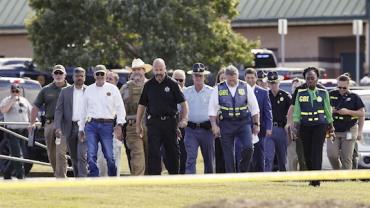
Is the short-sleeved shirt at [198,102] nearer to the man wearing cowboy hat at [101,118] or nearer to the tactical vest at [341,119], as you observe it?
the man wearing cowboy hat at [101,118]

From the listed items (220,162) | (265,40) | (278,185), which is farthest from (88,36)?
(278,185)

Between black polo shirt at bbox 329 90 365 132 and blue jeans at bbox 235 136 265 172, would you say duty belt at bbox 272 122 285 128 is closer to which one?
blue jeans at bbox 235 136 265 172

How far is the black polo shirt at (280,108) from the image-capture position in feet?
66.2

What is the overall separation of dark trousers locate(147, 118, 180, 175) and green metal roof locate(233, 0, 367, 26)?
4169cm

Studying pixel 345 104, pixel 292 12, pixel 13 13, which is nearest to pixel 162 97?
pixel 345 104

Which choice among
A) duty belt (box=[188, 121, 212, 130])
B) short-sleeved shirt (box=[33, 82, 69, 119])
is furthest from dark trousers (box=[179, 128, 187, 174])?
short-sleeved shirt (box=[33, 82, 69, 119])

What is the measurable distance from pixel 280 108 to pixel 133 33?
2477 centimetres

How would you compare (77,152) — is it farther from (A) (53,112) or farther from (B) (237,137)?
(B) (237,137)

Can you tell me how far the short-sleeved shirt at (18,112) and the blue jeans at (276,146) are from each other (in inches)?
159

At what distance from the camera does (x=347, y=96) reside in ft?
65.1

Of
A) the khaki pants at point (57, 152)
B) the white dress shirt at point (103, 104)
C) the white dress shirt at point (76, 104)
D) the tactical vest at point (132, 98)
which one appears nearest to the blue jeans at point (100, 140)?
the white dress shirt at point (103, 104)

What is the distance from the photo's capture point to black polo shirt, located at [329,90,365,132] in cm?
1977

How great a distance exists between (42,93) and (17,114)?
228 cm

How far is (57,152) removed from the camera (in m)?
19.5
